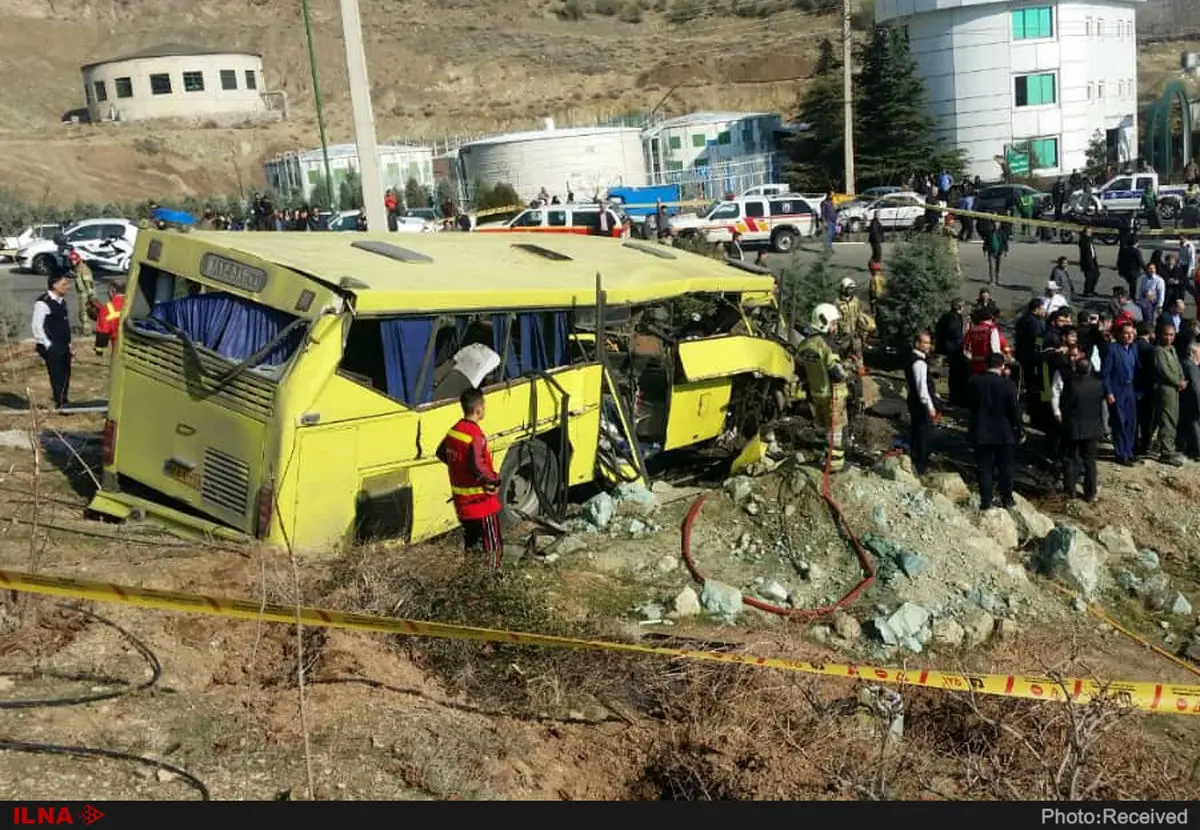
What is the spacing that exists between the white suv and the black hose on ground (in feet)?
80.3

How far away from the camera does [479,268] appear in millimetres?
8836

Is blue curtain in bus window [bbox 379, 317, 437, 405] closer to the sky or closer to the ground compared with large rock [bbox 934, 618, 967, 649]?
closer to the sky

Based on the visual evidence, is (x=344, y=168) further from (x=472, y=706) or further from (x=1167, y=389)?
(x=472, y=706)

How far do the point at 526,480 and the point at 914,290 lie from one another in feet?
32.1

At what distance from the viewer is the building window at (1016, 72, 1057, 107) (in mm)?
43344

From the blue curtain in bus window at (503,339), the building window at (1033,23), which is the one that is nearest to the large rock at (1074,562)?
the blue curtain in bus window at (503,339)

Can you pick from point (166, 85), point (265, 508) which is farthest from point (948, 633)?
point (166, 85)

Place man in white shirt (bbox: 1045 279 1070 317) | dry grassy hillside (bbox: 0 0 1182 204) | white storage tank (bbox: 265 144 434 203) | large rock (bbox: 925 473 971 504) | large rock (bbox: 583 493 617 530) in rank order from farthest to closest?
dry grassy hillside (bbox: 0 0 1182 204), white storage tank (bbox: 265 144 434 203), man in white shirt (bbox: 1045 279 1070 317), large rock (bbox: 925 473 971 504), large rock (bbox: 583 493 617 530)

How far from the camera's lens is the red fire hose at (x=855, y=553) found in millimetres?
7750

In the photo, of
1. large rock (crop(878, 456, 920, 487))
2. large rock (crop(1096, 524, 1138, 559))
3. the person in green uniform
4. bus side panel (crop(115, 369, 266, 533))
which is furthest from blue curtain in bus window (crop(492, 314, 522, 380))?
the person in green uniform

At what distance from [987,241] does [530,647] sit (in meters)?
18.7

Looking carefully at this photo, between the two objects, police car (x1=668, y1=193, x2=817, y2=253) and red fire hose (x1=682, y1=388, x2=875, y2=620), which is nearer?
red fire hose (x1=682, y1=388, x2=875, y2=620)

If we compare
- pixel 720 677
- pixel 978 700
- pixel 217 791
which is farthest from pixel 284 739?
pixel 978 700

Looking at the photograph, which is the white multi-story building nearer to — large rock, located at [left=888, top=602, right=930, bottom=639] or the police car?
the police car
